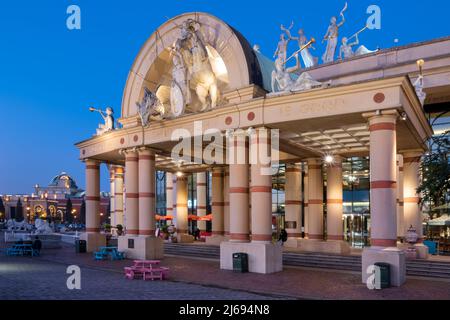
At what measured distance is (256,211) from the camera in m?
19.5

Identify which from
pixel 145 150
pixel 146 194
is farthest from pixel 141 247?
pixel 145 150

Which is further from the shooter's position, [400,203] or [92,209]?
[92,209]

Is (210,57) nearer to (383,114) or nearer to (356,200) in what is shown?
(383,114)

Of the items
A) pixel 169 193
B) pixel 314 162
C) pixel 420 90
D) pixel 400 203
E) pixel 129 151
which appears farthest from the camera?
pixel 169 193

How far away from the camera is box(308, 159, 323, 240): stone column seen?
90.0ft

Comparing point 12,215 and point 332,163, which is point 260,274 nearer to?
point 332,163

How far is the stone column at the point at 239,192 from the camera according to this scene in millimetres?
19984

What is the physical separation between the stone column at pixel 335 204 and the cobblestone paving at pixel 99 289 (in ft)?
41.4

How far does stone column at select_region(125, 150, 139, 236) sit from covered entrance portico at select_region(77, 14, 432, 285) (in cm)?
5

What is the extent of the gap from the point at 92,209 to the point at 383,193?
19111 millimetres

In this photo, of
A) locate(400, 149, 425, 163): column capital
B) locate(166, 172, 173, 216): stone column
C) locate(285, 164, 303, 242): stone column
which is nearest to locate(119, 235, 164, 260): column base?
locate(285, 164, 303, 242): stone column

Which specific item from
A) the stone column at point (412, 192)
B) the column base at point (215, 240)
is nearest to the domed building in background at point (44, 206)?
the column base at point (215, 240)

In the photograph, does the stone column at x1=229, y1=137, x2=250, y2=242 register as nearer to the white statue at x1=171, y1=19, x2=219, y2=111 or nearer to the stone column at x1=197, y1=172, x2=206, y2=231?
the white statue at x1=171, y1=19, x2=219, y2=111

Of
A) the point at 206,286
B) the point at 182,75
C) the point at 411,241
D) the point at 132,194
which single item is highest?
the point at 182,75
